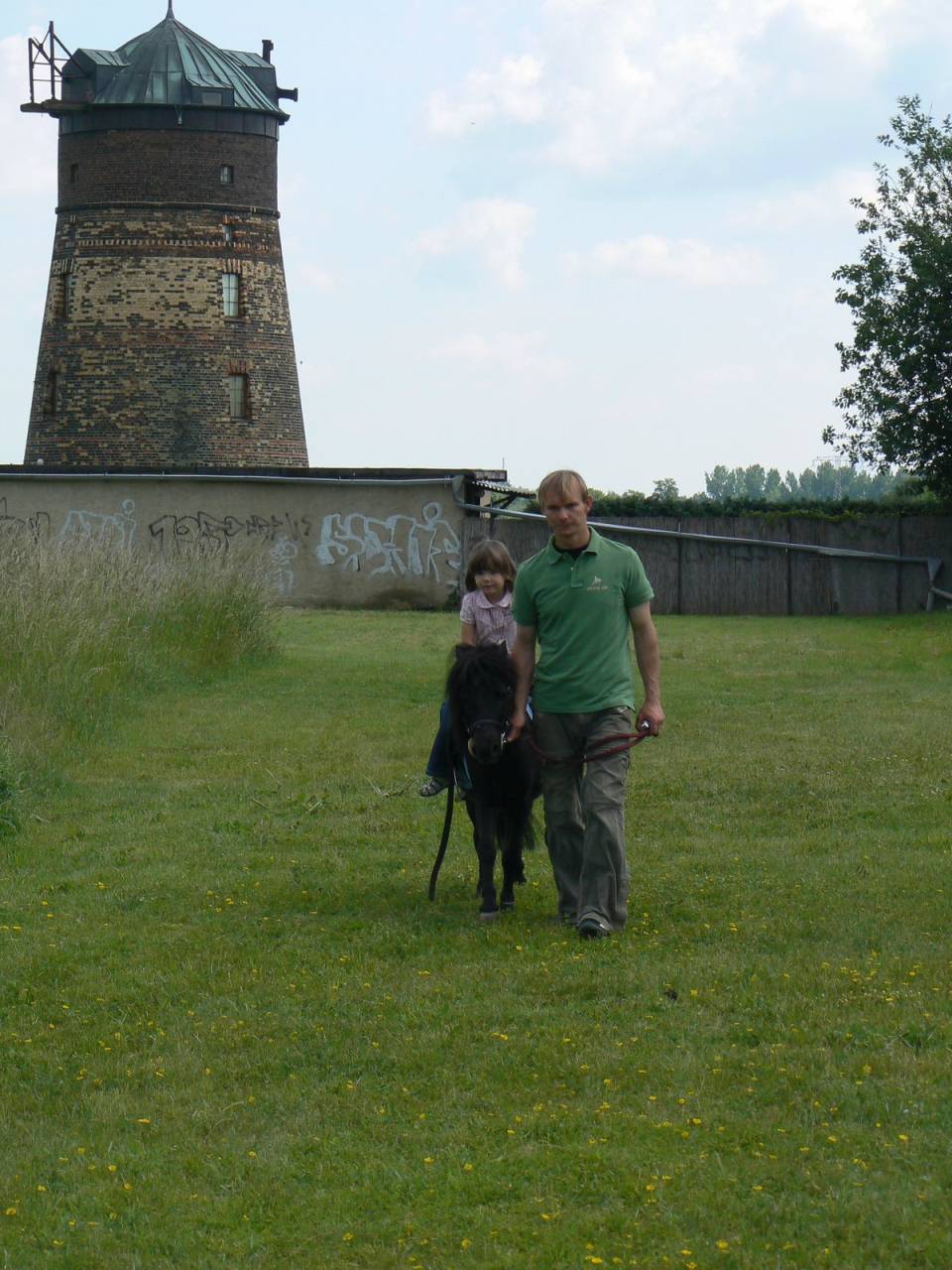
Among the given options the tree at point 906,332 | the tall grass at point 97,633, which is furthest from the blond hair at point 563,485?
the tree at point 906,332

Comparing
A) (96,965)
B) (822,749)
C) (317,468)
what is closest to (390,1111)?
(96,965)

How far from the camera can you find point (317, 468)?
4038cm

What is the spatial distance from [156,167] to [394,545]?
11.8m

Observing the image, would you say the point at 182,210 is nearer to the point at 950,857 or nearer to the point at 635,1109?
the point at 950,857

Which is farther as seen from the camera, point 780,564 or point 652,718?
point 780,564

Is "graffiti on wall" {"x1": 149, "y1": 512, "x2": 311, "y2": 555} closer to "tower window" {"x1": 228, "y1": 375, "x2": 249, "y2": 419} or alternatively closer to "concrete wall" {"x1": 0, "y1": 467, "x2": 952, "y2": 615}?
"concrete wall" {"x1": 0, "y1": 467, "x2": 952, "y2": 615}

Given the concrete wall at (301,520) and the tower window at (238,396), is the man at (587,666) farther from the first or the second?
the tower window at (238,396)

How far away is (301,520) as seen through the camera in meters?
40.8

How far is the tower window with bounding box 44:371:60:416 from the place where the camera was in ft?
149

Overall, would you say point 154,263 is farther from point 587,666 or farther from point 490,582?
point 587,666

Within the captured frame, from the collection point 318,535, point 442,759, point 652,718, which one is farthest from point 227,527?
point 652,718

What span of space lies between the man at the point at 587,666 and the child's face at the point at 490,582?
1.90ft

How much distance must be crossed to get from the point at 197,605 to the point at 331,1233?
18.8m

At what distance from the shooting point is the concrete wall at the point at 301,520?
40312mm
